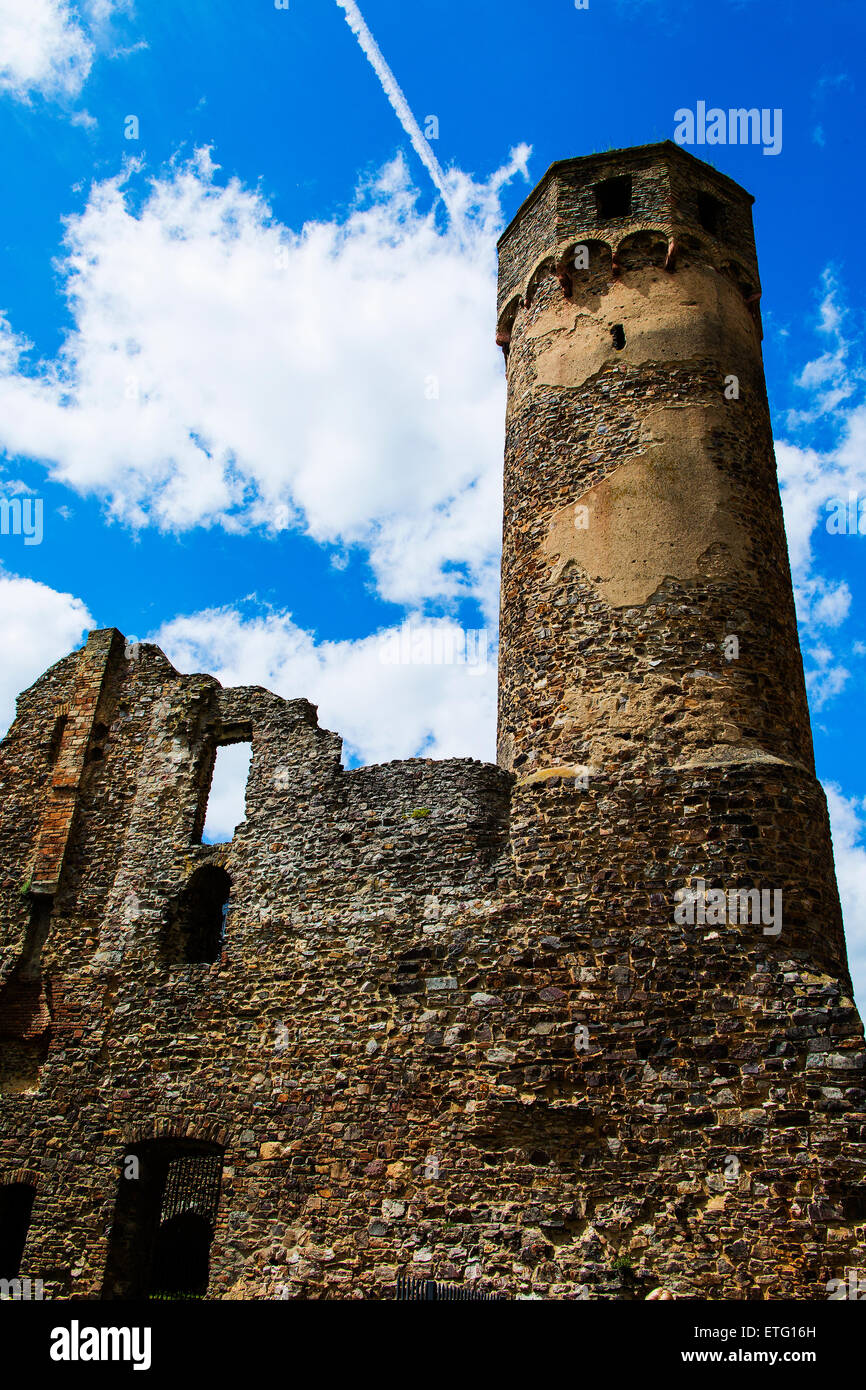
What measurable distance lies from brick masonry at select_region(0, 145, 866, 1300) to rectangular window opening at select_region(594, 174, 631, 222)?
0.09m

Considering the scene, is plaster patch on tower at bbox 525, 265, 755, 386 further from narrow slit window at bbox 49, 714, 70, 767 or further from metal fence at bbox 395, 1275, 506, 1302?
metal fence at bbox 395, 1275, 506, 1302

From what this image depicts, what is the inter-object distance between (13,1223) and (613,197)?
44.9ft

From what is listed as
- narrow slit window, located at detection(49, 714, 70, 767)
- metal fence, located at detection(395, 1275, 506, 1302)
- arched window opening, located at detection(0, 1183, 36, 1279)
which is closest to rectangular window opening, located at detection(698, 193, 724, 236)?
narrow slit window, located at detection(49, 714, 70, 767)

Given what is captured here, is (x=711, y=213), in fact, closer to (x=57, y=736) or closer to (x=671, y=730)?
(x=671, y=730)

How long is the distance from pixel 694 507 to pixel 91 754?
7.88 m

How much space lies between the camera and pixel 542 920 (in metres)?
8.46

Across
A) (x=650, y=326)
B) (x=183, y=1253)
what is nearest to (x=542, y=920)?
(x=650, y=326)

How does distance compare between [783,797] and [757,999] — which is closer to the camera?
[757,999]

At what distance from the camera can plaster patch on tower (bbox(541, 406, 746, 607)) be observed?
945 cm

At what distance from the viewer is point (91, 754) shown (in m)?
12.1
